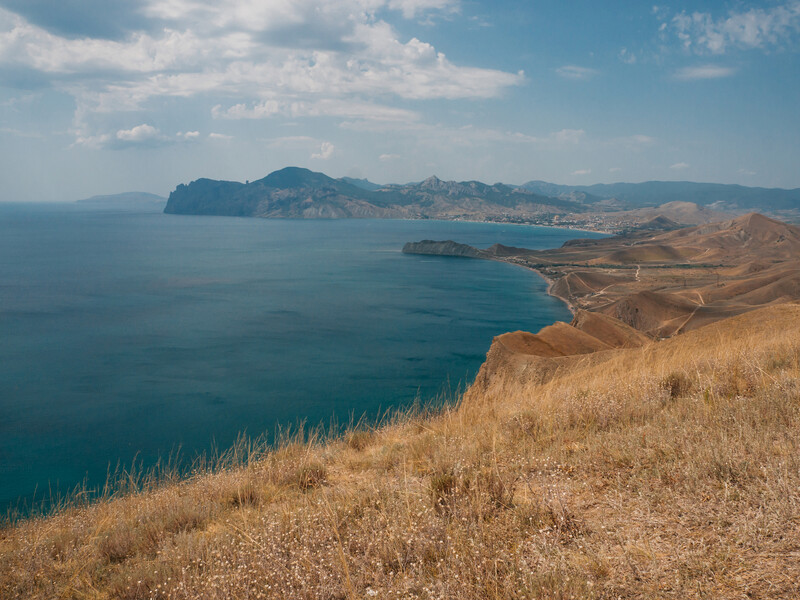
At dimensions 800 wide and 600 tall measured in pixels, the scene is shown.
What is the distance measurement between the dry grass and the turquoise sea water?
14091 mm

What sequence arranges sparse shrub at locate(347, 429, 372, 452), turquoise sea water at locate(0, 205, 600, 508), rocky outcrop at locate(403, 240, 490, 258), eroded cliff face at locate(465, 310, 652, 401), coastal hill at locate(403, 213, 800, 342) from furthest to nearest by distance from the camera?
rocky outcrop at locate(403, 240, 490, 258) < coastal hill at locate(403, 213, 800, 342) < turquoise sea water at locate(0, 205, 600, 508) < eroded cliff face at locate(465, 310, 652, 401) < sparse shrub at locate(347, 429, 372, 452)

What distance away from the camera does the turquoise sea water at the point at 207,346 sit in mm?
29578

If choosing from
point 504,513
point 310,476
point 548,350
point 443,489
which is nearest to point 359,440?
point 310,476

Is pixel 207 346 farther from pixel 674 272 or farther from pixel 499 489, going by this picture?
pixel 674 272

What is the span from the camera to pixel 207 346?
150 feet

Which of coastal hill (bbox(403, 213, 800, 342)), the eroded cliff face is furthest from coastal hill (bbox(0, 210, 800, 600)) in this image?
coastal hill (bbox(403, 213, 800, 342))

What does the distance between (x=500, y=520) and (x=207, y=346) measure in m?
46.7

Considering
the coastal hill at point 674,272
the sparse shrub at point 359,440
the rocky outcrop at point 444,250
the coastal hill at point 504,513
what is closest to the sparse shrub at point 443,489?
the coastal hill at point 504,513

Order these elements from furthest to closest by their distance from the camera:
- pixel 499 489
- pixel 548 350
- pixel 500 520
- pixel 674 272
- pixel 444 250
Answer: pixel 444 250, pixel 674 272, pixel 548 350, pixel 499 489, pixel 500 520

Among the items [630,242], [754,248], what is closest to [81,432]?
[754,248]

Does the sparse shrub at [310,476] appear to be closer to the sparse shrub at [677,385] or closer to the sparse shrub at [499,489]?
the sparse shrub at [499,489]

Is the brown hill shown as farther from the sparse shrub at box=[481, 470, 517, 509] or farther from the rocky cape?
the sparse shrub at box=[481, 470, 517, 509]

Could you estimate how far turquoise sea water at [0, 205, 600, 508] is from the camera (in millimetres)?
29578

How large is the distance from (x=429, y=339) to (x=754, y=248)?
10202 centimetres
